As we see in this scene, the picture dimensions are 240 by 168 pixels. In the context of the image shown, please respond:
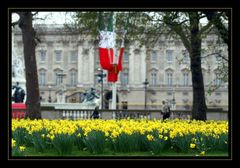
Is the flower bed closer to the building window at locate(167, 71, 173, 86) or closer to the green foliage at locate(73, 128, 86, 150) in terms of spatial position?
the green foliage at locate(73, 128, 86, 150)

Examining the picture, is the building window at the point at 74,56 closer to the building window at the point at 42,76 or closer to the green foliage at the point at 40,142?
the building window at the point at 42,76

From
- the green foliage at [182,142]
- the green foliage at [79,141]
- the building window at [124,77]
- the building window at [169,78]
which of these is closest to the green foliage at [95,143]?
the green foliage at [79,141]

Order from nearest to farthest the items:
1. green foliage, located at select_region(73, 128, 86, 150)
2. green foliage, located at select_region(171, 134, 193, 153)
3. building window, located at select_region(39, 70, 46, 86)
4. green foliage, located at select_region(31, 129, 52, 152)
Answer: green foliage, located at select_region(171, 134, 193, 153), green foliage, located at select_region(31, 129, 52, 152), green foliage, located at select_region(73, 128, 86, 150), building window, located at select_region(39, 70, 46, 86)

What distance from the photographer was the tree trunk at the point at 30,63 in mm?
17703

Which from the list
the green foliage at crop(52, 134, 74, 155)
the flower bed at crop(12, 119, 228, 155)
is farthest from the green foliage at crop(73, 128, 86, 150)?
the green foliage at crop(52, 134, 74, 155)

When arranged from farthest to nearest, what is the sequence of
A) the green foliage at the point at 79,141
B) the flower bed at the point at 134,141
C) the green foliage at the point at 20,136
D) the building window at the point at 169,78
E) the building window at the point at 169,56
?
1. the building window at the point at 169,78
2. the building window at the point at 169,56
3. the green foliage at the point at 20,136
4. the green foliage at the point at 79,141
5. the flower bed at the point at 134,141

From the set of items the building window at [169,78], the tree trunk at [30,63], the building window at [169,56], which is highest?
the building window at [169,56]

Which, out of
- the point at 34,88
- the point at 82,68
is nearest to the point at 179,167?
the point at 34,88

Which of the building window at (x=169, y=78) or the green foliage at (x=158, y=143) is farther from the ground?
the building window at (x=169, y=78)

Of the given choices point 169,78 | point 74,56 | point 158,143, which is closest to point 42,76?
point 74,56

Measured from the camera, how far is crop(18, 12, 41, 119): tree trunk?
17703 millimetres

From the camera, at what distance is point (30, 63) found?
17.9 meters

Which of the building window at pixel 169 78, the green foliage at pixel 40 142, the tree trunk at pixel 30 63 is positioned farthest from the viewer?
the building window at pixel 169 78

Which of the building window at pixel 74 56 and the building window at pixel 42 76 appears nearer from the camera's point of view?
the building window at pixel 42 76
